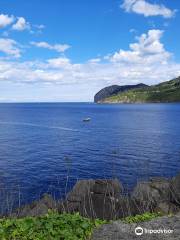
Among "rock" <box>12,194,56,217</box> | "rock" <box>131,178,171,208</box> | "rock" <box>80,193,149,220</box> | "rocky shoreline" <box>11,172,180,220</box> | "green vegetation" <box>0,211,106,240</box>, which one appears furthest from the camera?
"rock" <box>131,178,171,208</box>

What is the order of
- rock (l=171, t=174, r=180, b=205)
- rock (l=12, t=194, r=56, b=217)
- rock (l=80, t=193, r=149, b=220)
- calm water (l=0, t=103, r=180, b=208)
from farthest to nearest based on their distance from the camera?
1. calm water (l=0, t=103, r=180, b=208)
2. rock (l=12, t=194, r=56, b=217)
3. rock (l=171, t=174, r=180, b=205)
4. rock (l=80, t=193, r=149, b=220)

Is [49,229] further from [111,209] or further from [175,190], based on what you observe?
[175,190]

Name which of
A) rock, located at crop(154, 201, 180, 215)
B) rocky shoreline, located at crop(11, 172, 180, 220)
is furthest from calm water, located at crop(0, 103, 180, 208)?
rock, located at crop(154, 201, 180, 215)

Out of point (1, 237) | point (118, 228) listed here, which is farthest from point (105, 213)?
point (1, 237)

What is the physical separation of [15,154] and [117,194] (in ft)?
159

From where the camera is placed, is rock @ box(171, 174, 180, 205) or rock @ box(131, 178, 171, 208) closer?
rock @ box(171, 174, 180, 205)

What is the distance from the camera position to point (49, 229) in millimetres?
16266

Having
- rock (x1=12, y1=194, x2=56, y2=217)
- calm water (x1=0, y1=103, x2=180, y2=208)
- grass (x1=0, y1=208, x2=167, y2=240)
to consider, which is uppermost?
grass (x1=0, y1=208, x2=167, y2=240)

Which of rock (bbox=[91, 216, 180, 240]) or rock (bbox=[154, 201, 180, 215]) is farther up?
rock (bbox=[91, 216, 180, 240])

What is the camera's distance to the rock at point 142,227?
53.0ft

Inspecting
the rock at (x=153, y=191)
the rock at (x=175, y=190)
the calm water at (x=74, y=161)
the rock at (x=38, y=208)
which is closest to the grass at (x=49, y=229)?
the rock at (x=38, y=208)

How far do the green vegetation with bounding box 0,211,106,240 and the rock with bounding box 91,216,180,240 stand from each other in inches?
31.2

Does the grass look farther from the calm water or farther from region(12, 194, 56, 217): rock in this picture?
the calm water

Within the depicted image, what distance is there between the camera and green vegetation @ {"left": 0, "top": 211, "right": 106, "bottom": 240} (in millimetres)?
16094
